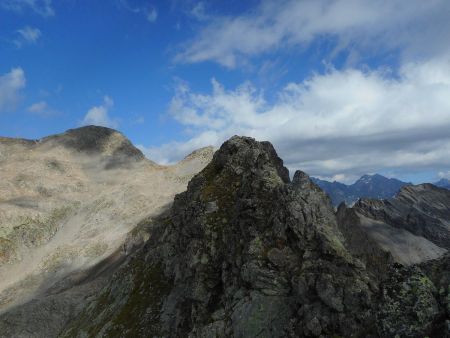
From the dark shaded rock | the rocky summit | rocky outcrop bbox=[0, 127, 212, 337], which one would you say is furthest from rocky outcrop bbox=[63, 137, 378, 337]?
rocky outcrop bbox=[0, 127, 212, 337]

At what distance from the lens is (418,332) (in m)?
17.2

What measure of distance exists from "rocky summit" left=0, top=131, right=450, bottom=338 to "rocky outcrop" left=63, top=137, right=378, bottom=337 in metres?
0.09

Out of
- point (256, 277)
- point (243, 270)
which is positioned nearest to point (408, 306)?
point (256, 277)

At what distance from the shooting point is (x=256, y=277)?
3166cm

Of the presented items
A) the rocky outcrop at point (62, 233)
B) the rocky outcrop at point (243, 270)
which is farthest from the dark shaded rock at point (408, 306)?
the rocky outcrop at point (62, 233)

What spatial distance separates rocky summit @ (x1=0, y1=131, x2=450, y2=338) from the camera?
19297 millimetres

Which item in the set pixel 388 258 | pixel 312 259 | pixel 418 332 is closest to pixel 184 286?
pixel 312 259

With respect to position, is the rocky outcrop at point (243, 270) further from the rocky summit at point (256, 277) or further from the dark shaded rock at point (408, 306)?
the dark shaded rock at point (408, 306)

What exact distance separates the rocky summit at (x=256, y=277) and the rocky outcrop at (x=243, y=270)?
0.30 feet

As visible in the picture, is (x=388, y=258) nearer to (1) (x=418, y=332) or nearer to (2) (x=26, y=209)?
(2) (x=26, y=209)

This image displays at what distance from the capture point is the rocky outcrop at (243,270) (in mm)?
27562

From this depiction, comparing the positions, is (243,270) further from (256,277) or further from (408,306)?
(408,306)

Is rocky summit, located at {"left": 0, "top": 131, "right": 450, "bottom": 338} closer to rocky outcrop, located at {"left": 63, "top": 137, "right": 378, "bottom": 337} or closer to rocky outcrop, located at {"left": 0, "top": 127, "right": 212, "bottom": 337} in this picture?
rocky outcrop, located at {"left": 63, "top": 137, "right": 378, "bottom": 337}

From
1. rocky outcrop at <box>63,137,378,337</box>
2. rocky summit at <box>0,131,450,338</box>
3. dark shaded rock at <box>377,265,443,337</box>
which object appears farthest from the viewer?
rocky outcrop at <box>63,137,378,337</box>
